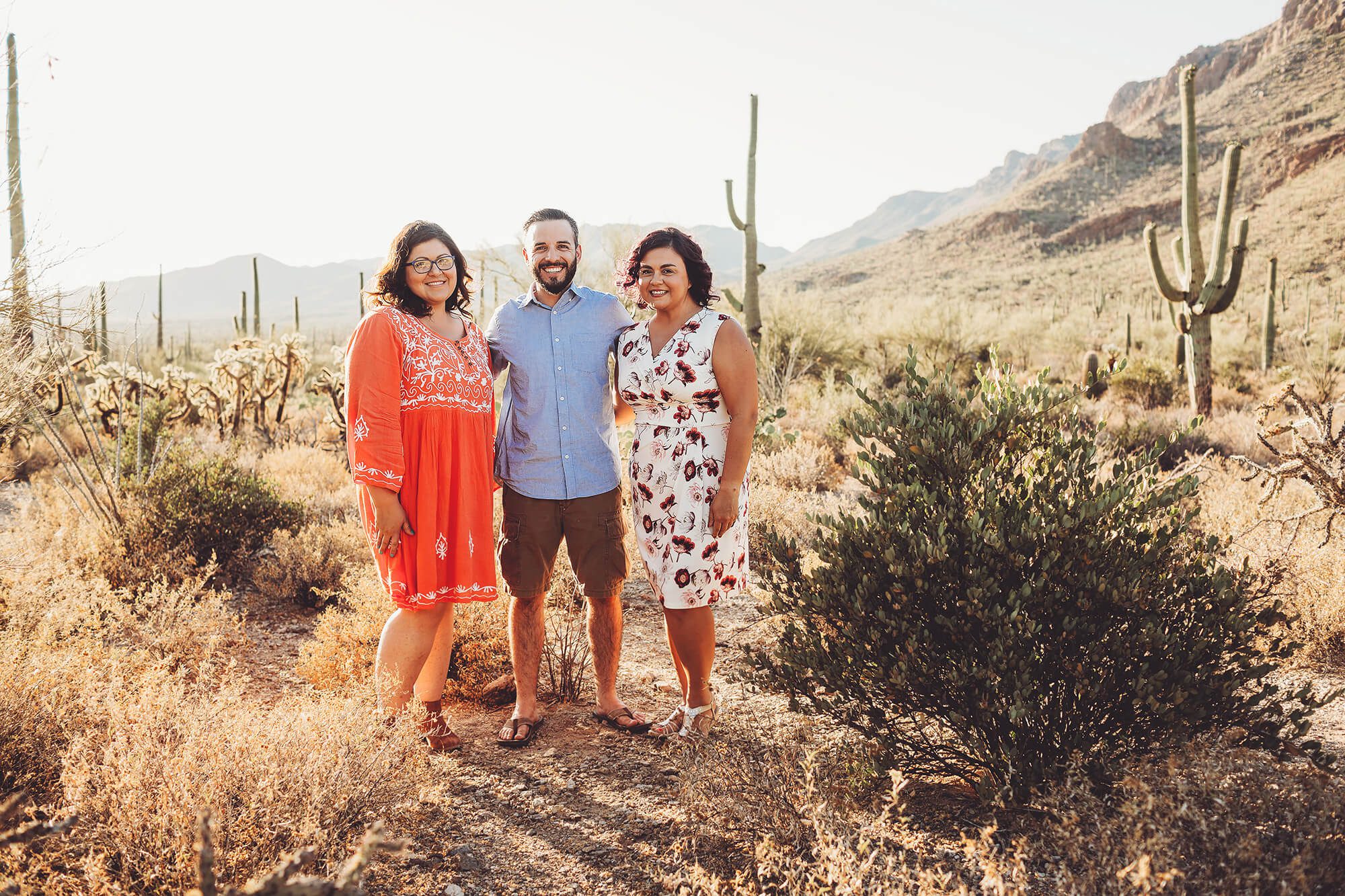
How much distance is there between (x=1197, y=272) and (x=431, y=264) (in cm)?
1173

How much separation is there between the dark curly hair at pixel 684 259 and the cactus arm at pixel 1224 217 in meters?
10.6

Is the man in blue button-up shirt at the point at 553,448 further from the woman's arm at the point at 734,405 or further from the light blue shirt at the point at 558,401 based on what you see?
the woman's arm at the point at 734,405

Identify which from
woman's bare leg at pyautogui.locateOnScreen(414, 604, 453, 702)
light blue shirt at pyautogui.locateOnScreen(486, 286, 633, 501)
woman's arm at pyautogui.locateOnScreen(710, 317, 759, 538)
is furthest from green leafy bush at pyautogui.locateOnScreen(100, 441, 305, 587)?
woman's arm at pyautogui.locateOnScreen(710, 317, 759, 538)

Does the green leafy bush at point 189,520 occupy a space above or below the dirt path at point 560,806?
above

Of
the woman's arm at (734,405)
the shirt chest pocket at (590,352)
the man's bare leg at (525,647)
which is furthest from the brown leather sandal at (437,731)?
the shirt chest pocket at (590,352)

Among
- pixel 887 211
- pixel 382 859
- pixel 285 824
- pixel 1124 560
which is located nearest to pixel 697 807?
pixel 382 859

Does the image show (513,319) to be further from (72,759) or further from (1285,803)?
(1285,803)

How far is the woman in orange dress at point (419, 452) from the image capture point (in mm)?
3207

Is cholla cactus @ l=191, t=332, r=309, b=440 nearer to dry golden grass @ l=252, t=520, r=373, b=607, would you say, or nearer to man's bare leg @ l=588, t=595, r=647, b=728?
dry golden grass @ l=252, t=520, r=373, b=607

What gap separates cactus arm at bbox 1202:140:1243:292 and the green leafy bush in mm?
11911

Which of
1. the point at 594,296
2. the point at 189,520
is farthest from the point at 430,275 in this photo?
the point at 189,520

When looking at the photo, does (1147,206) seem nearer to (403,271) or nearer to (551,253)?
(551,253)

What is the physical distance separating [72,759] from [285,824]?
1007 millimetres

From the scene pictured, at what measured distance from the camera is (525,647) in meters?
3.74
